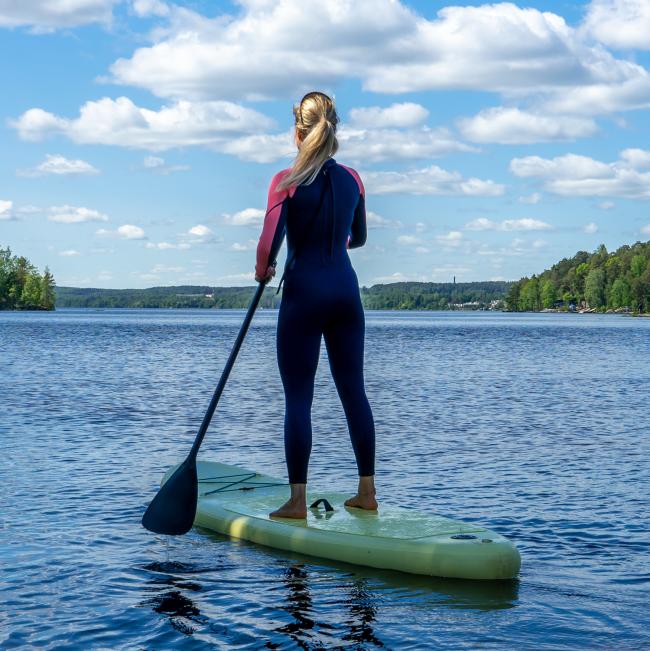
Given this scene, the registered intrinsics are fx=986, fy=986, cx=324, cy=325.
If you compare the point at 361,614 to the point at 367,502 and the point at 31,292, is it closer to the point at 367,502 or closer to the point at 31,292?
the point at 367,502

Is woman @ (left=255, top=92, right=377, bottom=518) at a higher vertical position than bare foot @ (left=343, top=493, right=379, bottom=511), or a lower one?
higher

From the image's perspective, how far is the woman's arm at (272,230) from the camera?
6.57 meters

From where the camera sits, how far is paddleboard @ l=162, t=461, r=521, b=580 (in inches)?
247

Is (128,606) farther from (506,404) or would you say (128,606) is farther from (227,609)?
(506,404)

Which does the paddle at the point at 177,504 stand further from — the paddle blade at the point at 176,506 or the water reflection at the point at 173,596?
the water reflection at the point at 173,596

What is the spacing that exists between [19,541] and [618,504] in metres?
5.42

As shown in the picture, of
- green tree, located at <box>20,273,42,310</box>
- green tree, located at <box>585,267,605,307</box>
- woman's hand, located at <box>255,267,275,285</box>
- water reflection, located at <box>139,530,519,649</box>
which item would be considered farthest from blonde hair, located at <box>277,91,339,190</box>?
green tree, located at <box>585,267,605,307</box>

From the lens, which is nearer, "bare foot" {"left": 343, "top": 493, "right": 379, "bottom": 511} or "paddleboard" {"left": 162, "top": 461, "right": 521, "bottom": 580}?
"paddleboard" {"left": 162, "top": 461, "right": 521, "bottom": 580}

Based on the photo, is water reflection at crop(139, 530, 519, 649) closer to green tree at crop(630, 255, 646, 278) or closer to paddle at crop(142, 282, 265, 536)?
paddle at crop(142, 282, 265, 536)

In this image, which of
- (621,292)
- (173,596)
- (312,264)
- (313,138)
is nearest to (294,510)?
(173,596)

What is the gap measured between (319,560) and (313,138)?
9.40 ft

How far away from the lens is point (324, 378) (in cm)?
3102

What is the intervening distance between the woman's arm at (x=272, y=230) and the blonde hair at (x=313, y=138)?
6 cm

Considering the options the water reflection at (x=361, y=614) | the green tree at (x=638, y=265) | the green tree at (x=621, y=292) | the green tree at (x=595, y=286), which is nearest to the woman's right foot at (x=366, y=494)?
the water reflection at (x=361, y=614)
